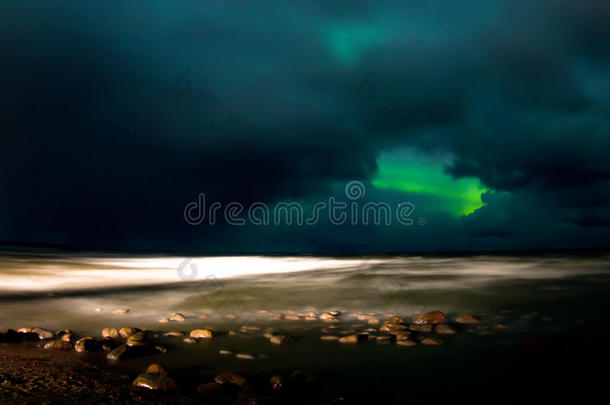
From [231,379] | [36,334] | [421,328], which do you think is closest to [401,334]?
[421,328]

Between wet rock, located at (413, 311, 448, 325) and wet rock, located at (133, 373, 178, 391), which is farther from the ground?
wet rock, located at (413, 311, 448, 325)

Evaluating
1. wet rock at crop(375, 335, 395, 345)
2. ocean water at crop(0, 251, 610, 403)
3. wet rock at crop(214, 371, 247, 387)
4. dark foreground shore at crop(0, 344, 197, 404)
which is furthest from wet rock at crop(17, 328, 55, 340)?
wet rock at crop(375, 335, 395, 345)

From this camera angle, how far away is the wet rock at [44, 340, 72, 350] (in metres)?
6.84

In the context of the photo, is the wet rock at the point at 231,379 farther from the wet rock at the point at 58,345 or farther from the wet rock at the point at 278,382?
the wet rock at the point at 58,345

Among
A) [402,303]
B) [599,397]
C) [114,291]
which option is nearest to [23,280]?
[114,291]

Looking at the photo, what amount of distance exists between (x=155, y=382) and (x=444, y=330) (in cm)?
507

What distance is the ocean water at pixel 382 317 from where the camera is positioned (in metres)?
5.47

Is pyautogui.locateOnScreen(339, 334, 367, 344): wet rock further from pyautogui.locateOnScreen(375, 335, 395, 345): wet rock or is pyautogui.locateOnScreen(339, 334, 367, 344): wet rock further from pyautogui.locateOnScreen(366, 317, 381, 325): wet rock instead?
pyautogui.locateOnScreen(366, 317, 381, 325): wet rock

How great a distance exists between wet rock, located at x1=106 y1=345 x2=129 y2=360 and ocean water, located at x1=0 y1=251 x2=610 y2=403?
289 mm

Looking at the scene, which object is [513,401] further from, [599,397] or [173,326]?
[173,326]

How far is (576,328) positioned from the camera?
8078 millimetres

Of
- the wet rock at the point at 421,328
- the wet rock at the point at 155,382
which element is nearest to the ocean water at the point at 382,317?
the wet rock at the point at 155,382

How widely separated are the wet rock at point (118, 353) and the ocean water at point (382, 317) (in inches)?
11.4

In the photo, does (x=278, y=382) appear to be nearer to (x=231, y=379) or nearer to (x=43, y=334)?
(x=231, y=379)
